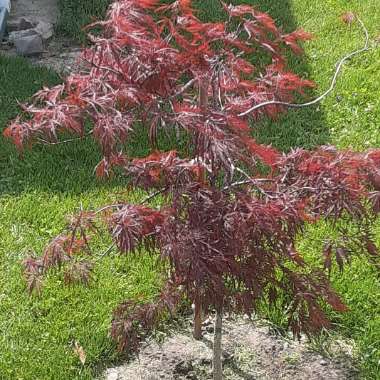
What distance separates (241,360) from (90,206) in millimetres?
1362

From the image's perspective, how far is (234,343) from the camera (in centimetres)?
346

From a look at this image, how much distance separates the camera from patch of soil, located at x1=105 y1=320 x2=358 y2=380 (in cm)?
330

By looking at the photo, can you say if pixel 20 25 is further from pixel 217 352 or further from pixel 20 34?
pixel 217 352

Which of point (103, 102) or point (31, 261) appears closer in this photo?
point (103, 102)

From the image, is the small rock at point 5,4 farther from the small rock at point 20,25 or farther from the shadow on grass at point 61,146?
the shadow on grass at point 61,146

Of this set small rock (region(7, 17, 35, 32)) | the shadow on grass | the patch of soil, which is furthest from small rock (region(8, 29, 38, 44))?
the patch of soil

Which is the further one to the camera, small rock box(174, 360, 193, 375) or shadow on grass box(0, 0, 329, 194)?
shadow on grass box(0, 0, 329, 194)

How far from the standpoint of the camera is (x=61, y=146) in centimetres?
485

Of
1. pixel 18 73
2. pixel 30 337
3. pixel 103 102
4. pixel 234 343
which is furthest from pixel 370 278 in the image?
pixel 18 73

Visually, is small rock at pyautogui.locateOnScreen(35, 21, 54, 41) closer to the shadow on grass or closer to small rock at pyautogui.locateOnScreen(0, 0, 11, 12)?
small rock at pyautogui.locateOnScreen(0, 0, 11, 12)

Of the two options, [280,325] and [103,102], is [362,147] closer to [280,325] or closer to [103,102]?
[280,325]

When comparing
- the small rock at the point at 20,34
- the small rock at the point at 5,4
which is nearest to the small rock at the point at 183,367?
the small rock at the point at 20,34

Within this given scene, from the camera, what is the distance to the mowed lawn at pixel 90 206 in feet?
11.3

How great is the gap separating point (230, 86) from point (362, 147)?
2393mm
